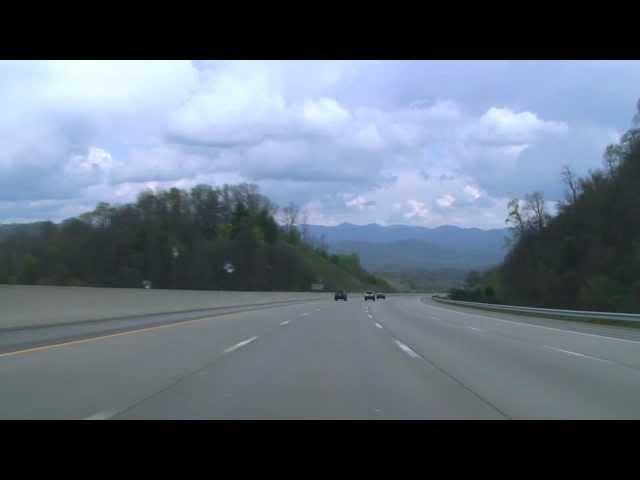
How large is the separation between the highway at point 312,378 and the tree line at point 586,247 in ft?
124

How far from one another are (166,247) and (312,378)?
6736 cm

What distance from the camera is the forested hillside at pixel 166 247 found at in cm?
5662

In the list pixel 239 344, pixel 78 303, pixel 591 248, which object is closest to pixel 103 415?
pixel 239 344

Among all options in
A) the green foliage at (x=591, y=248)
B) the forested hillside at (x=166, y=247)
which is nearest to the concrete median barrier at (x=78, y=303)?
the forested hillside at (x=166, y=247)

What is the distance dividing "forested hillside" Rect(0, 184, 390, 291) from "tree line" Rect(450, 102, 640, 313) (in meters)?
29.9

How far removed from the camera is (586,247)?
73.9 metres

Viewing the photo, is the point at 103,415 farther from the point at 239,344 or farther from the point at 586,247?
the point at 586,247

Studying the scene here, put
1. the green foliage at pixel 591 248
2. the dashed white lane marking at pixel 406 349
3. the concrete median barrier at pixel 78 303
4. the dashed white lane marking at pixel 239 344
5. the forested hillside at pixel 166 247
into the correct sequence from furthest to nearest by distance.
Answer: the green foliage at pixel 591 248
the forested hillside at pixel 166 247
the concrete median barrier at pixel 78 303
the dashed white lane marking at pixel 239 344
the dashed white lane marking at pixel 406 349

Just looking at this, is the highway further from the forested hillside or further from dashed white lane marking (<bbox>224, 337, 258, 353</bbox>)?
the forested hillside

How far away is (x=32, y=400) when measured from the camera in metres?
10.6

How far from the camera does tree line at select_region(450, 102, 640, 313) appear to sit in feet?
209

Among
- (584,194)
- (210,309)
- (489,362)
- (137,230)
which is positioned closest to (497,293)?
(584,194)

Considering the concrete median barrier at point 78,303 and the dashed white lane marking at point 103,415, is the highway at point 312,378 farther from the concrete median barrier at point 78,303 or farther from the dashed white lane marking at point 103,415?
the concrete median barrier at point 78,303
